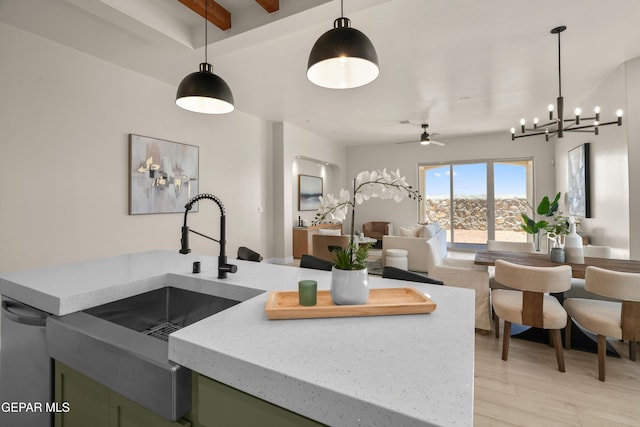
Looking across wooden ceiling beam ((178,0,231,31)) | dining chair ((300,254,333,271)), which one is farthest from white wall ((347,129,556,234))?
dining chair ((300,254,333,271))

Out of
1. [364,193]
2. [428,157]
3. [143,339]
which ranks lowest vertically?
[143,339]

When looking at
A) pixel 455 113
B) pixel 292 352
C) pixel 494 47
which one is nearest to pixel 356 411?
pixel 292 352

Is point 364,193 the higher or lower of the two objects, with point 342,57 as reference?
lower

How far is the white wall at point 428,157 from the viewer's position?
22.0ft

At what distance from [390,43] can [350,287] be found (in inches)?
112

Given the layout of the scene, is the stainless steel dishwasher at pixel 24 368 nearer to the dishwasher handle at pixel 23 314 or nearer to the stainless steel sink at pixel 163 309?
the dishwasher handle at pixel 23 314

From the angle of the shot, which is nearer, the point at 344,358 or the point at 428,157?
the point at 344,358

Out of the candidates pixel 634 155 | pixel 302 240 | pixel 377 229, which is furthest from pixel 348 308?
pixel 377 229

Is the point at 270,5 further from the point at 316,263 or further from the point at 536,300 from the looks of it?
the point at 536,300

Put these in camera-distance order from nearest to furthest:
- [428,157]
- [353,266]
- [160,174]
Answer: [353,266] < [160,174] < [428,157]

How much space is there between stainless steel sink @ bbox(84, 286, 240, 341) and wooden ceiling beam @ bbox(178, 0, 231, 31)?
209cm

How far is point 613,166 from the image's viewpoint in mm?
3670

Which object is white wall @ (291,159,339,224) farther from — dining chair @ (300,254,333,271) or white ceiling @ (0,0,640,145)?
dining chair @ (300,254,333,271)

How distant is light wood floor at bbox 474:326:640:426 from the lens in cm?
172
